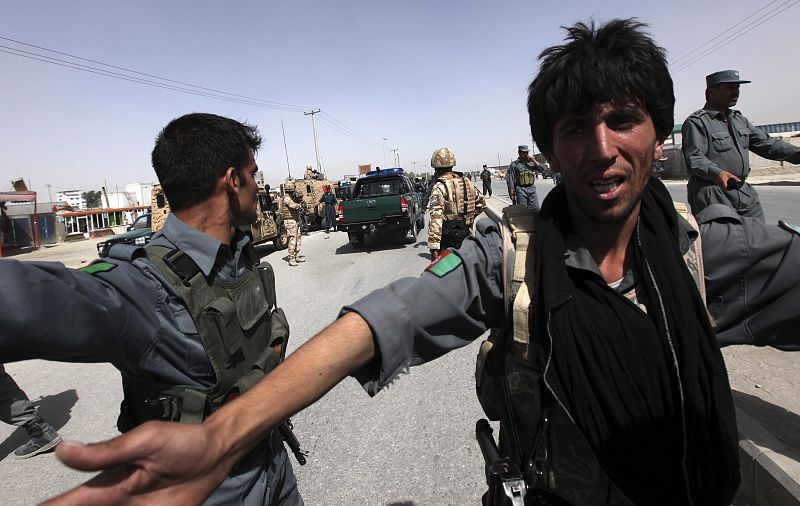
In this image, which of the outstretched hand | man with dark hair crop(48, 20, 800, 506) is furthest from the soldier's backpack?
the outstretched hand

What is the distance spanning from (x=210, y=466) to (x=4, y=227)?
76.9 ft

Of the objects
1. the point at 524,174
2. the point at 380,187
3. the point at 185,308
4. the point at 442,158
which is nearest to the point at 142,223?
the point at 380,187

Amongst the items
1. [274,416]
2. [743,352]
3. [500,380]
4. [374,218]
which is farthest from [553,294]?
[374,218]

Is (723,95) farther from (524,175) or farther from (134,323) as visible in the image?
(524,175)

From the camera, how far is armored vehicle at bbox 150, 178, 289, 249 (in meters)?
10.8

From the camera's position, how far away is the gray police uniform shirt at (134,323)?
0.88 meters

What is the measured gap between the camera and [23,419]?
3.23 metres

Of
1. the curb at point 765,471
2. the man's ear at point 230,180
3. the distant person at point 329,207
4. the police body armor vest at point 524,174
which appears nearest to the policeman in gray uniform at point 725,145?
the curb at point 765,471

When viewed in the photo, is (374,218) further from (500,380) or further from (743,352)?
(500,380)

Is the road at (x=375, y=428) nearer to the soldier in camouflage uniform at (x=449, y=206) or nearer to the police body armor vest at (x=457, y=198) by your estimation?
the soldier in camouflage uniform at (x=449, y=206)

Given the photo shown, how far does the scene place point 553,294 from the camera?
3.42 feet

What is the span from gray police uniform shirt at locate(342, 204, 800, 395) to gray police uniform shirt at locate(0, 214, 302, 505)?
2.27 feet

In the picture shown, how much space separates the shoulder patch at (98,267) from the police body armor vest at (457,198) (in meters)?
5.78

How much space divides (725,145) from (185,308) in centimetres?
401
